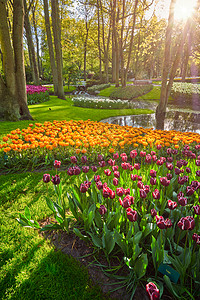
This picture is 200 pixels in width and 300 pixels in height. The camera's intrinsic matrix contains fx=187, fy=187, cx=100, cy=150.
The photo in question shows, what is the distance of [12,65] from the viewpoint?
7.54 metres

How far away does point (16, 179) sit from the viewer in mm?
3984

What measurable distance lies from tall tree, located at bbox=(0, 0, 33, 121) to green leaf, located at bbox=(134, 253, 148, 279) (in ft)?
25.5

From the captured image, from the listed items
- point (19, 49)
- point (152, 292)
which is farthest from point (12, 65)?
point (152, 292)

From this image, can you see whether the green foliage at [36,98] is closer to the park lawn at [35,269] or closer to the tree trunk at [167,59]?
the tree trunk at [167,59]

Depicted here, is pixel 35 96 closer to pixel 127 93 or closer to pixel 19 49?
pixel 19 49

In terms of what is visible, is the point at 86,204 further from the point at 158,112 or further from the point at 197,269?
the point at 158,112

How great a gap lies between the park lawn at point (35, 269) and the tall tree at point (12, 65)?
19.6 feet

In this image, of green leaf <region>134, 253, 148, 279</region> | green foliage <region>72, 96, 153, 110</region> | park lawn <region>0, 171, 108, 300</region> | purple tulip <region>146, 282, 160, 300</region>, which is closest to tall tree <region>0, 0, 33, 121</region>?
park lawn <region>0, 171, 108, 300</region>

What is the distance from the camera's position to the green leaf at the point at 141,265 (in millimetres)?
1669

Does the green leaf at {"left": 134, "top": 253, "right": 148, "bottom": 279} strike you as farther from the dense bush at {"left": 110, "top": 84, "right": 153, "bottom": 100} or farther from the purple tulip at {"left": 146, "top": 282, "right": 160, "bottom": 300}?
the dense bush at {"left": 110, "top": 84, "right": 153, "bottom": 100}

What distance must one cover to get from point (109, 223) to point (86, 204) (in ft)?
1.38

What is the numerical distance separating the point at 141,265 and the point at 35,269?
1.20 m

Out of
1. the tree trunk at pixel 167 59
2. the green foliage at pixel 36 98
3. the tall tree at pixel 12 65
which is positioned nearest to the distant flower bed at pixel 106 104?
the tree trunk at pixel 167 59

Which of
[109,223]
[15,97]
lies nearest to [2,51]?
[15,97]
